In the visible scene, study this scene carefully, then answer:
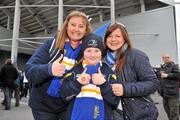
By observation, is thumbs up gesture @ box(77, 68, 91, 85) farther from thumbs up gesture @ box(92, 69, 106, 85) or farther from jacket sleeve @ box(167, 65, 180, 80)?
jacket sleeve @ box(167, 65, 180, 80)

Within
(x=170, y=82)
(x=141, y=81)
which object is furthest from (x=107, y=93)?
(x=170, y=82)

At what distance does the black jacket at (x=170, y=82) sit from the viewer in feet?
20.3

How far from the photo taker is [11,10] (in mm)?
26344

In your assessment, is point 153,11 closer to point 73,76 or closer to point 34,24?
point 34,24

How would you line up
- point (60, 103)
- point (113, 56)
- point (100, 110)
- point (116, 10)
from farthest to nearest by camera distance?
point (116, 10) < point (113, 56) < point (60, 103) < point (100, 110)

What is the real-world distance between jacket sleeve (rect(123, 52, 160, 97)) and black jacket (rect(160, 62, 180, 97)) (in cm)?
412

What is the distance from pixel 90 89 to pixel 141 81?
1.35 ft

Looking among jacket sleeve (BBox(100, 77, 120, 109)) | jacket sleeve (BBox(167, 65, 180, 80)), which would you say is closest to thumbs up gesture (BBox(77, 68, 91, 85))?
jacket sleeve (BBox(100, 77, 120, 109))

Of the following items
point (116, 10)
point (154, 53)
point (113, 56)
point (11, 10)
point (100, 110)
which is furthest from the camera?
A: point (11, 10)

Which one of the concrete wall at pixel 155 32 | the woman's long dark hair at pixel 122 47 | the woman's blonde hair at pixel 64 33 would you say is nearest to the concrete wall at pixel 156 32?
the concrete wall at pixel 155 32

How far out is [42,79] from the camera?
2.09 meters

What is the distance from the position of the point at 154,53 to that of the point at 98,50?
1794cm

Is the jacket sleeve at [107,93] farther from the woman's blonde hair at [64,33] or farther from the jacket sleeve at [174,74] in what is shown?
the jacket sleeve at [174,74]

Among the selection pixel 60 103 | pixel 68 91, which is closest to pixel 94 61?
pixel 68 91
